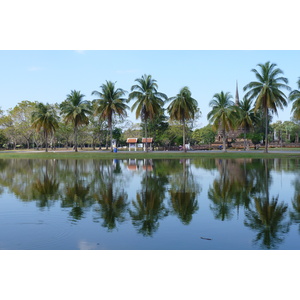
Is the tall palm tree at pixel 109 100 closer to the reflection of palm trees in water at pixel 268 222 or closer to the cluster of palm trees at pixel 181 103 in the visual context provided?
the cluster of palm trees at pixel 181 103

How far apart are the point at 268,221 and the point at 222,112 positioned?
39.4 meters

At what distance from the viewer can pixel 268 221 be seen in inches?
296

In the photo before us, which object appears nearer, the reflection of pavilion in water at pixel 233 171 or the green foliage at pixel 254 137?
the reflection of pavilion in water at pixel 233 171

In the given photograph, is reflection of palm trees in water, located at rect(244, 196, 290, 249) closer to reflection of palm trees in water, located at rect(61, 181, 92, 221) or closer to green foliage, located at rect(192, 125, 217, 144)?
reflection of palm trees in water, located at rect(61, 181, 92, 221)

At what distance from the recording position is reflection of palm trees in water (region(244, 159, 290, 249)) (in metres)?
6.13

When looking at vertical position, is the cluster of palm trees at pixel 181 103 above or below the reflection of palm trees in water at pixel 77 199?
above

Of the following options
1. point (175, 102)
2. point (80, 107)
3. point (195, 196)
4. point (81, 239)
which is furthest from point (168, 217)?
point (80, 107)

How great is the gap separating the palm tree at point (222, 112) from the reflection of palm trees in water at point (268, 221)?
36.0 meters

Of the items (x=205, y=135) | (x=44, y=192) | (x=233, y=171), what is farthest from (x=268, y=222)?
(x=205, y=135)

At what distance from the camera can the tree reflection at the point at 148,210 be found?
7.08m

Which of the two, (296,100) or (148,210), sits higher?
(296,100)

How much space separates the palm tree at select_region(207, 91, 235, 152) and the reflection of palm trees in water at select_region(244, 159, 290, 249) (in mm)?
36045

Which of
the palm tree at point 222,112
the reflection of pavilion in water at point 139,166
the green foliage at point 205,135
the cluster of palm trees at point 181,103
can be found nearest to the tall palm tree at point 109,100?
the cluster of palm trees at point 181,103

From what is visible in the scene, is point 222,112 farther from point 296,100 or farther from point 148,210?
point 148,210
